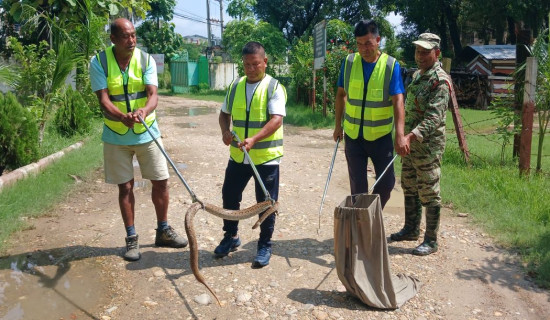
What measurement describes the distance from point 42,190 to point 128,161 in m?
2.37

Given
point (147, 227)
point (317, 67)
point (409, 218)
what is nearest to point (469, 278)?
point (409, 218)

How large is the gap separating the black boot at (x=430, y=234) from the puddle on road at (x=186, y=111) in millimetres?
12652

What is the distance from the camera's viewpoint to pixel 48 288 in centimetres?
383

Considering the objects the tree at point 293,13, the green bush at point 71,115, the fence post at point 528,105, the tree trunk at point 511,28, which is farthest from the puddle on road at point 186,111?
the tree trunk at point 511,28

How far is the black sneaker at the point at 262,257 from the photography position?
411 centimetres

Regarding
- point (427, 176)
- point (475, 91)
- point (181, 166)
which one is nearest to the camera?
point (427, 176)

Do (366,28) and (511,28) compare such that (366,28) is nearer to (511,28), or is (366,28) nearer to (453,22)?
(511,28)

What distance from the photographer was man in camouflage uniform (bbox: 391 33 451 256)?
4.19 m

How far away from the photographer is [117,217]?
17.8ft

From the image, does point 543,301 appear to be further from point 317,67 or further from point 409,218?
point 317,67

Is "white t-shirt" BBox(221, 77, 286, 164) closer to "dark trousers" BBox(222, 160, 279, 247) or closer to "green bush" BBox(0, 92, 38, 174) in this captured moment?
"dark trousers" BBox(222, 160, 279, 247)

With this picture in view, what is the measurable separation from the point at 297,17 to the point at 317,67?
1994 cm

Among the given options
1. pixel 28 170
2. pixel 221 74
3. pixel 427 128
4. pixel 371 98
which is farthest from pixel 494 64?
pixel 28 170

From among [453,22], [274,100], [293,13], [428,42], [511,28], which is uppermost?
[293,13]
